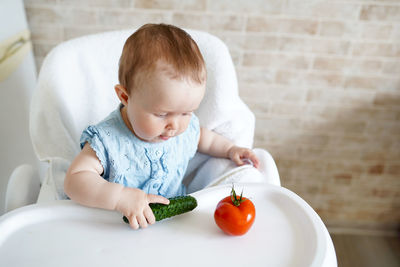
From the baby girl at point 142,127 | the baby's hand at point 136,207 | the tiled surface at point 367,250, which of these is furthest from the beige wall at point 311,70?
the baby's hand at point 136,207

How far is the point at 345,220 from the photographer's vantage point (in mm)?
2041

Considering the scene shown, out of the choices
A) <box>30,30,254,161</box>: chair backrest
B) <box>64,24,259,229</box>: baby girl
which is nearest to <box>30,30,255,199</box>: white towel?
<box>30,30,254,161</box>: chair backrest

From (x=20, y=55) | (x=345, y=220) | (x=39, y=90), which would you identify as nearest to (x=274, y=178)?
(x=39, y=90)

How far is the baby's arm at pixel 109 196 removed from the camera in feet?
2.34

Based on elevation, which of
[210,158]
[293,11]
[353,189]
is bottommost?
[353,189]

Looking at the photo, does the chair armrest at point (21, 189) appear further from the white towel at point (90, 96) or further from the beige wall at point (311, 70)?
the beige wall at point (311, 70)

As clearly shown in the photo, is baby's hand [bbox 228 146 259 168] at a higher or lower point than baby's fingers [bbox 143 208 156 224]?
lower

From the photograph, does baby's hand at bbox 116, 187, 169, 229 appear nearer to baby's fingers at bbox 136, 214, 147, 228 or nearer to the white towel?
baby's fingers at bbox 136, 214, 147, 228

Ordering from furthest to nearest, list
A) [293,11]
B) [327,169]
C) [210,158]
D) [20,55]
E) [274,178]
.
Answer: [327,169] → [293,11] → [20,55] → [210,158] → [274,178]

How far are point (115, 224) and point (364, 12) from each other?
53.4 inches

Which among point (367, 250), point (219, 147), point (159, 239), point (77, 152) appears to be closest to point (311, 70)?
point (219, 147)

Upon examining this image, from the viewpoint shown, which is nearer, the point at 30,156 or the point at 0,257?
the point at 0,257

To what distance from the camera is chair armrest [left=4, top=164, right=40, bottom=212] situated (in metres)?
0.84

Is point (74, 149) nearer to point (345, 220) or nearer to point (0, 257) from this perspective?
point (0, 257)
